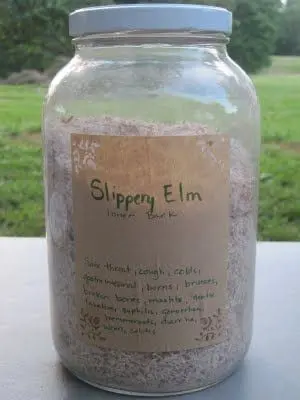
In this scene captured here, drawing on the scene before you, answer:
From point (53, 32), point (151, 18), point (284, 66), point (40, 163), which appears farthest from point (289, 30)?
point (151, 18)

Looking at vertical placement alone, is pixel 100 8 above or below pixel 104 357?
above

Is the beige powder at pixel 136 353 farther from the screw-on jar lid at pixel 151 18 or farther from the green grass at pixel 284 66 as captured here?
the green grass at pixel 284 66

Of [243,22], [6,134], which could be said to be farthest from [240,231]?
[6,134]

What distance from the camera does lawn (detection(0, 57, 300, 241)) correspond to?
122 centimetres

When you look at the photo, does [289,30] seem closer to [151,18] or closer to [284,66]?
[284,66]

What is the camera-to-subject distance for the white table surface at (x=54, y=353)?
0.42m

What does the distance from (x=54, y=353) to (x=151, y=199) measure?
0.15 metres

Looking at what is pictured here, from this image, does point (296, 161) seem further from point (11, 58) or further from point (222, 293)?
point (222, 293)

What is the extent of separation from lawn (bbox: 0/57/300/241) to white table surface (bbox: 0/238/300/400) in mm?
578

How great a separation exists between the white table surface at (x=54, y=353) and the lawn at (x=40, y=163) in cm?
58

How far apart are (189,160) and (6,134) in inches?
41.9

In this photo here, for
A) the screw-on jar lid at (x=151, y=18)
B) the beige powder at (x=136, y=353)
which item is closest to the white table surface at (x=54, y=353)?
the beige powder at (x=136, y=353)

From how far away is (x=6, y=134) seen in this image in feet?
4.56

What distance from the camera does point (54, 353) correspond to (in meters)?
0.47
